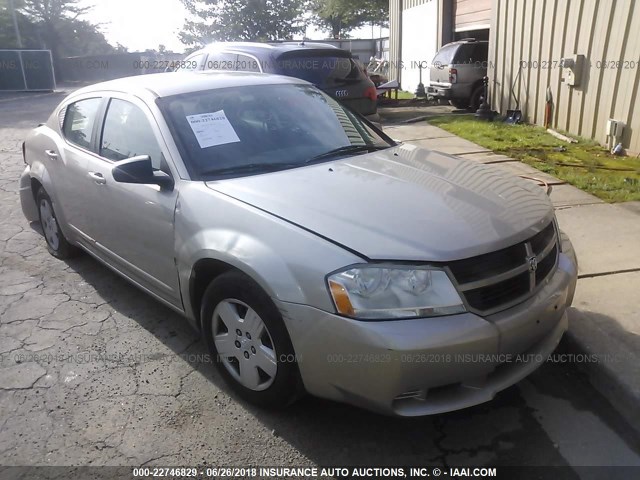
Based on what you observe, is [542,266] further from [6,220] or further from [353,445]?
[6,220]

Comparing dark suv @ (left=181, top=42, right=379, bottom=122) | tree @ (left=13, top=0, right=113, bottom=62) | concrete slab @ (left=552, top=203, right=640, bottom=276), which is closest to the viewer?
concrete slab @ (left=552, top=203, right=640, bottom=276)

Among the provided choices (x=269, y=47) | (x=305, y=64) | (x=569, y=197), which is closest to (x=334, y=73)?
(x=305, y=64)

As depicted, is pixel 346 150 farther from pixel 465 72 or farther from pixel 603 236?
pixel 465 72

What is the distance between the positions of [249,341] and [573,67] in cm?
789

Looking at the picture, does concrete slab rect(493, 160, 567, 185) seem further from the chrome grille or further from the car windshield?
the chrome grille

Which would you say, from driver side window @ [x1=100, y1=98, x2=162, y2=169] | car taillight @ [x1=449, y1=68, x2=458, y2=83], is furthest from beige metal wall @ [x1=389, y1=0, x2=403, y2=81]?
driver side window @ [x1=100, y1=98, x2=162, y2=169]

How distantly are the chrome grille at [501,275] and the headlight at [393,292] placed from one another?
0.29 ft

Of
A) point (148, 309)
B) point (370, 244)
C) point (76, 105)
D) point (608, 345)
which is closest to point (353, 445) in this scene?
point (370, 244)

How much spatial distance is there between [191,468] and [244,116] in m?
2.04

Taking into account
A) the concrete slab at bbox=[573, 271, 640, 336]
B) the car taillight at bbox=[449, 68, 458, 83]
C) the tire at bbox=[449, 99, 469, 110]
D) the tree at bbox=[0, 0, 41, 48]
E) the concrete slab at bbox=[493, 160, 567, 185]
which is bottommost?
the concrete slab at bbox=[573, 271, 640, 336]

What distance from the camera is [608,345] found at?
3.11m

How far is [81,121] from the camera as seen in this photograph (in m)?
4.24

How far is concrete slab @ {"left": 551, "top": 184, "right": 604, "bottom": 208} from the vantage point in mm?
5520

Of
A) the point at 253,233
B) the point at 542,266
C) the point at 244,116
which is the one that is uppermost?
the point at 244,116
